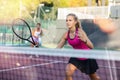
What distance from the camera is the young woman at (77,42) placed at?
11.2 ft

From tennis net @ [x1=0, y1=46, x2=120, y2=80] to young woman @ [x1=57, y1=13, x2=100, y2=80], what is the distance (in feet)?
0.43

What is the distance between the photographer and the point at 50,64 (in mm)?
6715

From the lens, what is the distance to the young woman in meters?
3.42

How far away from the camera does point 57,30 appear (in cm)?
1606

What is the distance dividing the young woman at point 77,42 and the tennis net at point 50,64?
0.13 m

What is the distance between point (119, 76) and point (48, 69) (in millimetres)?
1265

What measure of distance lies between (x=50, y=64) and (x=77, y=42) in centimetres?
331

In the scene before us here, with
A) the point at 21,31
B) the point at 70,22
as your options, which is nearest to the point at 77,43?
the point at 70,22

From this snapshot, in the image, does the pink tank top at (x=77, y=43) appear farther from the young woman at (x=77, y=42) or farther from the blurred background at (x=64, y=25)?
the blurred background at (x=64, y=25)

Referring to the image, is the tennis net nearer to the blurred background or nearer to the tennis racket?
the tennis racket

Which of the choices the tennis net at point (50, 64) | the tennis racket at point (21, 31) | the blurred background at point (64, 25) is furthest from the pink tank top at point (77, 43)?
the blurred background at point (64, 25)

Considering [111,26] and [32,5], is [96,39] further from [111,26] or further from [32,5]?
[32,5]

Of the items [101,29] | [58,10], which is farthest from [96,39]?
[58,10]

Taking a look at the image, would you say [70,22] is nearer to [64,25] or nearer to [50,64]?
[50,64]
